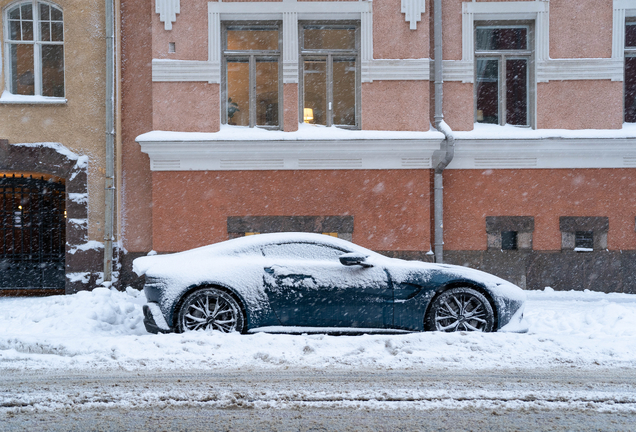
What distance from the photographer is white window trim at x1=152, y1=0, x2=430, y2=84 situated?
→ 10.6 m

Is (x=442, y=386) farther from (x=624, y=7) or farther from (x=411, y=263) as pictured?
(x=624, y=7)

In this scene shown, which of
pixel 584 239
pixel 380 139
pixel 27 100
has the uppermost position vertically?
pixel 27 100

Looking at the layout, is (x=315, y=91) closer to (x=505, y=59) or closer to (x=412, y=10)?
(x=412, y=10)

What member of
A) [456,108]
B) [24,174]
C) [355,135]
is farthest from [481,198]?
[24,174]

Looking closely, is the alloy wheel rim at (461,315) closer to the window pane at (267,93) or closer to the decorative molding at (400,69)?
the decorative molding at (400,69)

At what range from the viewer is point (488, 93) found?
37.9ft

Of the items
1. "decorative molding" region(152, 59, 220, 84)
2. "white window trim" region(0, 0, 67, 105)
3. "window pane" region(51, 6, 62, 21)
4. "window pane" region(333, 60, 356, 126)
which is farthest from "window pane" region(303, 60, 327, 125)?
"window pane" region(51, 6, 62, 21)

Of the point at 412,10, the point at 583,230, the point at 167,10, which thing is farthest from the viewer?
the point at 583,230

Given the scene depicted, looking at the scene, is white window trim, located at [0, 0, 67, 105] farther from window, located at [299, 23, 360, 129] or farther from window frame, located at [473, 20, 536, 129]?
window frame, located at [473, 20, 536, 129]

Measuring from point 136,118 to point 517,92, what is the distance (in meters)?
8.38

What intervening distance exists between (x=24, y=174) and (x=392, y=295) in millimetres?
9064

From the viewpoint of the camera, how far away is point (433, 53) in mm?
11109

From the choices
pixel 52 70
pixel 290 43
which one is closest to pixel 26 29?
pixel 52 70

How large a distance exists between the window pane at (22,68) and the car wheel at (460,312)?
381 inches
